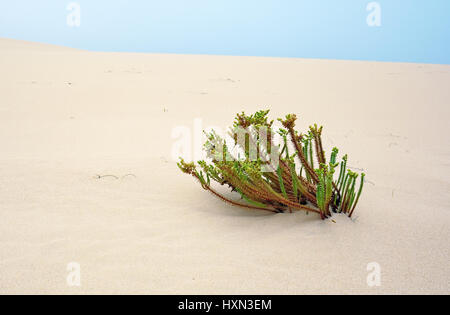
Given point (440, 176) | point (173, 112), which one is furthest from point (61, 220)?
point (173, 112)

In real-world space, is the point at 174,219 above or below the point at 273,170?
below

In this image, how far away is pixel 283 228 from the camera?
89.6 inches

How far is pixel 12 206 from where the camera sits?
102 inches

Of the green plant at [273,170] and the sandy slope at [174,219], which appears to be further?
the green plant at [273,170]

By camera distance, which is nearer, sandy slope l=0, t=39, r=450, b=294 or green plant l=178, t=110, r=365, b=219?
sandy slope l=0, t=39, r=450, b=294

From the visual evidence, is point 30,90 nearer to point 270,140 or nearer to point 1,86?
point 1,86

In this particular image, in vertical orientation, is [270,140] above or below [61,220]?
above

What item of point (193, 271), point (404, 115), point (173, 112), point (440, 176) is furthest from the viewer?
point (404, 115)

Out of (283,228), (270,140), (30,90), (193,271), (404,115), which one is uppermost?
(30,90)

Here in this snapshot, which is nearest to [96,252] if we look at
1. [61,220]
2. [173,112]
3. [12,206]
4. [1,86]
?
[61,220]

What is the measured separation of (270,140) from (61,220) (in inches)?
58.4

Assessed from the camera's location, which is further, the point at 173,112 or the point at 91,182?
the point at 173,112

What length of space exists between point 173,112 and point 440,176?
502 cm
